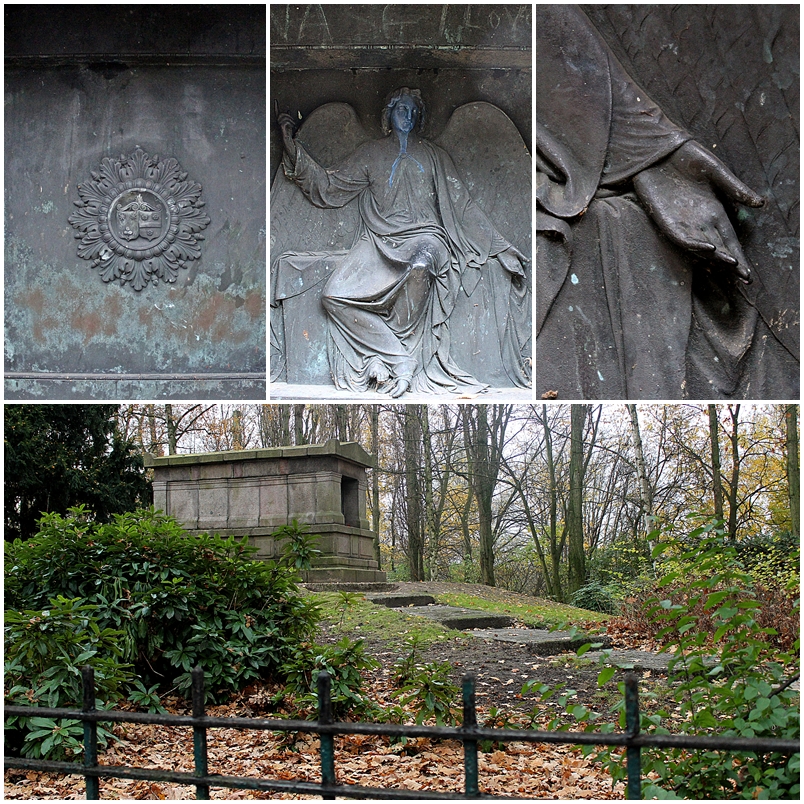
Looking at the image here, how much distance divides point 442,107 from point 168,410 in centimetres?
1018

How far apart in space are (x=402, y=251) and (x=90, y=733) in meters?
3.12

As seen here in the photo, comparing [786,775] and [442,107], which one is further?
[442,107]

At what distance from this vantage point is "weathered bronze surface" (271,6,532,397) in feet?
14.7

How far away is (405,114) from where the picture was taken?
4.79 metres

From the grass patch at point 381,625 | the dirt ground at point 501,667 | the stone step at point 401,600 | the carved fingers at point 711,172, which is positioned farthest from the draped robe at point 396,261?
the stone step at point 401,600

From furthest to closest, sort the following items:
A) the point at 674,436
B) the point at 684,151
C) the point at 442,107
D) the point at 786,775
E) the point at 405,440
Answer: the point at 405,440, the point at 674,436, the point at 442,107, the point at 684,151, the point at 786,775

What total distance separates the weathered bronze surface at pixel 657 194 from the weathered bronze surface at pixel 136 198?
1.95 meters

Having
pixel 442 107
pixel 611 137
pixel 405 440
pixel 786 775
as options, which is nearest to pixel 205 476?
pixel 405 440

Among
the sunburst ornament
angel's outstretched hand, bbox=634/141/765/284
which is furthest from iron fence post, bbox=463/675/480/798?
the sunburst ornament

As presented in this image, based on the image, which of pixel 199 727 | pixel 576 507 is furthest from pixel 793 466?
pixel 199 727

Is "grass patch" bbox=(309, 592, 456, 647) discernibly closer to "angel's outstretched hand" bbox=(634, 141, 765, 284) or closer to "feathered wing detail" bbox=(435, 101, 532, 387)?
"feathered wing detail" bbox=(435, 101, 532, 387)

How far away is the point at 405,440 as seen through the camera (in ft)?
40.2

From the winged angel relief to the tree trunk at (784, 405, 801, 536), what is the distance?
16.3 feet

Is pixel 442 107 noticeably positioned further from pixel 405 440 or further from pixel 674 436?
pixel 405 440
